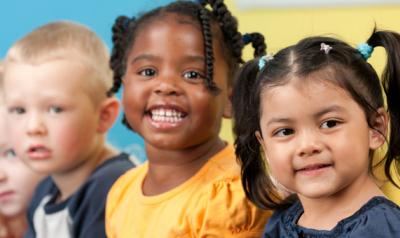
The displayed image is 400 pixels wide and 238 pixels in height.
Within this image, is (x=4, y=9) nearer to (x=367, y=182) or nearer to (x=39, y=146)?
(x=39, y=146)

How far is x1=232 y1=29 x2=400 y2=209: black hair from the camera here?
133cm

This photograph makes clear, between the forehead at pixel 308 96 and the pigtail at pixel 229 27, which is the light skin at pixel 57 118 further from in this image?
the forehead at pixel 308 96

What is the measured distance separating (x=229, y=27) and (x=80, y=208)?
629 mm

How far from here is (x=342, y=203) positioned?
1348mm

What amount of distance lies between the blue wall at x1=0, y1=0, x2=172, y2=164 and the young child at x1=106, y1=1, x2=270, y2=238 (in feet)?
2.31

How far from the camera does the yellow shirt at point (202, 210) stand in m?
1.57

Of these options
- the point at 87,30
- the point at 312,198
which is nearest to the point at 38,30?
the point at 87,30

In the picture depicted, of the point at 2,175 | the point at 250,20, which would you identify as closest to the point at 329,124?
the point at 250,20

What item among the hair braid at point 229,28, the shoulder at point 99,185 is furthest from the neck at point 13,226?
the hair braid at point 229,28

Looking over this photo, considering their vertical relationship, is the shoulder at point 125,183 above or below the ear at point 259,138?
below

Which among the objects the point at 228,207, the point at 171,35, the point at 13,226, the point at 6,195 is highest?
the point at 171,35

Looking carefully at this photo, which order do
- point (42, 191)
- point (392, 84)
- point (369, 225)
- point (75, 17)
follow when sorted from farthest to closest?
point (75, 17)
point (42, 191)
point (392, 84)
point (369, 225)

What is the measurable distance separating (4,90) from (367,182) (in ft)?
3.94

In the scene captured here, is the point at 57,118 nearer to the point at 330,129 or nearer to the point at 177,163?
the point at 177,163
